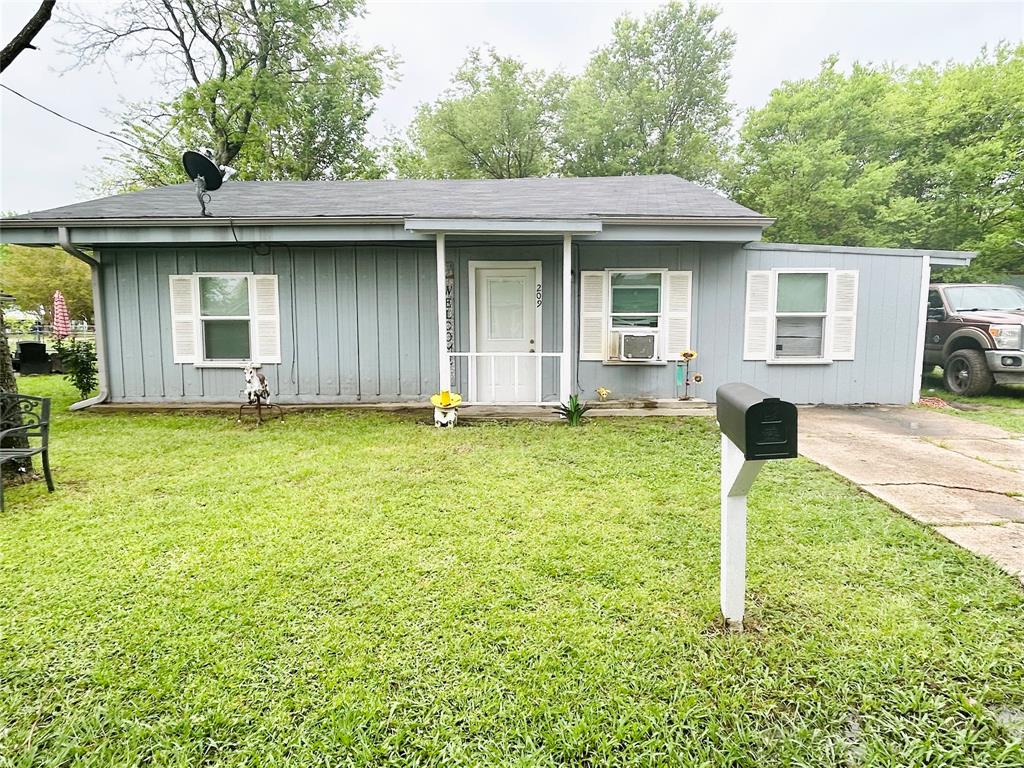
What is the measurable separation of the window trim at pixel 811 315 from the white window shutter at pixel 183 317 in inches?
300

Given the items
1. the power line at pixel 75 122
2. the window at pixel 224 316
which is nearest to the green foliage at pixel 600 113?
the power line at pixel 75 122

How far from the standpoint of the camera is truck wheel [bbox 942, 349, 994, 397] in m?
7.29

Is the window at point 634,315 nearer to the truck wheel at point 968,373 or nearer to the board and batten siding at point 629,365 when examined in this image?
the board and batten siding at point 629,365

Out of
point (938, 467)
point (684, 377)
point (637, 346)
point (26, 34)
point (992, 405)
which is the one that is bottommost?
point (938, 467)

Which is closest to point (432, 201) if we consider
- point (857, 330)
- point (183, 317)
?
point (183, 317)

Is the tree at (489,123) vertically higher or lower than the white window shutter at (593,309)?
higher

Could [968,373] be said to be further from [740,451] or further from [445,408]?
[740,451]

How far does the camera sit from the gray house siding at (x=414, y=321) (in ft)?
21.6

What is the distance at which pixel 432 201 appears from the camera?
281 inches

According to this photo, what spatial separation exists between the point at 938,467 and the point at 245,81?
1814cm

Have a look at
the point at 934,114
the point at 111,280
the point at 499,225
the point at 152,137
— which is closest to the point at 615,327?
the point at 499,225

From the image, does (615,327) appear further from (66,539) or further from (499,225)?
(66,539)

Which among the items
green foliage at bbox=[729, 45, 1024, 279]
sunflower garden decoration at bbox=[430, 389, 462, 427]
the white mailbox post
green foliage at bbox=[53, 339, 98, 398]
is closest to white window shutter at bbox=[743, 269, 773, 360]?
sunflower garden decoration at bbox=[430, 389, 462, 427]

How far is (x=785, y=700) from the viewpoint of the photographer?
162 cm
